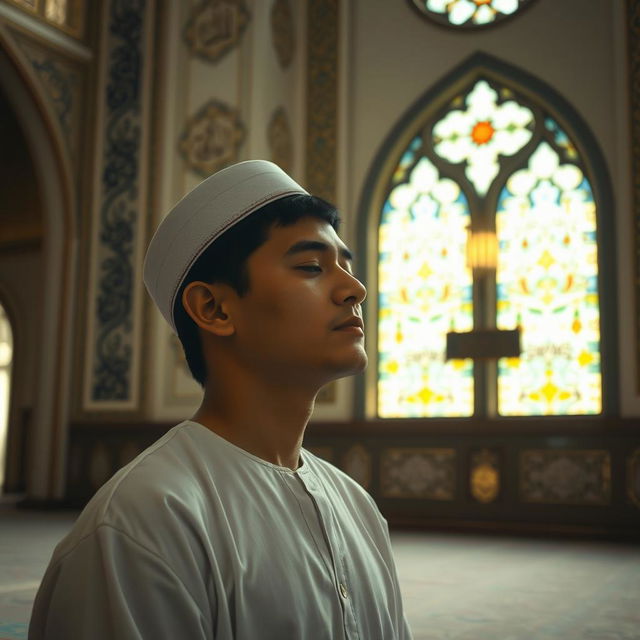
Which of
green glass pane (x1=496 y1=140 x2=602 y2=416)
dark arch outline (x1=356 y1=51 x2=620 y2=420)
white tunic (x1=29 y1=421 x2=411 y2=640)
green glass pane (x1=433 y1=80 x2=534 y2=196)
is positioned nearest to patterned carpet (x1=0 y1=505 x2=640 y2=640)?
green glass pane (x1=496 y1=140 x2=602 y2=416)

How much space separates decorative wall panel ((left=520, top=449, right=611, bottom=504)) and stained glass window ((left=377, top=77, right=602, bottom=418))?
0.37 m

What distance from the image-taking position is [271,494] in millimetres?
968

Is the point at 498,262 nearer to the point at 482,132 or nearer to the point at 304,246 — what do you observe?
the point at 482,132

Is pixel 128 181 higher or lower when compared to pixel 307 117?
lower

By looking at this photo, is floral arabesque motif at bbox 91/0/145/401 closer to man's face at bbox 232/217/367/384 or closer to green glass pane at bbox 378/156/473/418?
green glass pane at bbox 378/156/473/418

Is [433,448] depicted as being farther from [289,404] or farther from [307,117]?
[289,404]

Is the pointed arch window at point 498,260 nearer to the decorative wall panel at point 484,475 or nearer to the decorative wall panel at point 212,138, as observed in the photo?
the decorative wall panel at point 484,475

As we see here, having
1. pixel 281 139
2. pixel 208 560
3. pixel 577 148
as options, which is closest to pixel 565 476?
pixel 577 148

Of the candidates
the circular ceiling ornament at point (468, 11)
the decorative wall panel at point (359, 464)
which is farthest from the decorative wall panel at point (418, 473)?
the circular ceiling ornament at point (468, 11)

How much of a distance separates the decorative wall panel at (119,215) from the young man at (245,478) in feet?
21.4

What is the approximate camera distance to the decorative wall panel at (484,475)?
6.20 metres

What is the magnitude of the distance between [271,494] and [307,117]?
21.8ft

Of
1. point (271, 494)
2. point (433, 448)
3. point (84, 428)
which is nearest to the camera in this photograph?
point (271, 494)

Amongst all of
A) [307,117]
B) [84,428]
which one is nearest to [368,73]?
[307,117]
